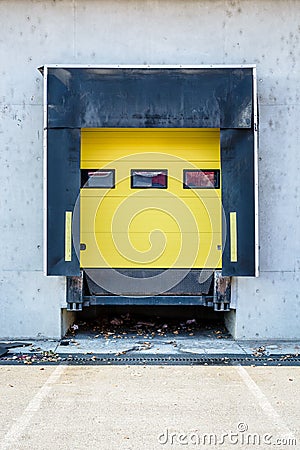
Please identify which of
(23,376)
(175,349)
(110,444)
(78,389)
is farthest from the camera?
(175,349)

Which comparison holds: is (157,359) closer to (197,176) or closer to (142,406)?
(142,406)

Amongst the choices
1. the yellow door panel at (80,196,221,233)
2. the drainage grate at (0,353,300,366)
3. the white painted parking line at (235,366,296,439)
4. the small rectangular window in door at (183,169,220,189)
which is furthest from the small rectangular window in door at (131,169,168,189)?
the white painted parking line at (235,366,296,439)

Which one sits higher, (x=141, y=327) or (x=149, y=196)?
(x=149, y=196)

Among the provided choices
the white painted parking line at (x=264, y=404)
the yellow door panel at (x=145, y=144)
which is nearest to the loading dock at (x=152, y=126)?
the yellow door panel at (x=145, y=144)

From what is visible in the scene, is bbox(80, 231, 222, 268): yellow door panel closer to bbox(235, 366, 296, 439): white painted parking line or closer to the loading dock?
the loading dock

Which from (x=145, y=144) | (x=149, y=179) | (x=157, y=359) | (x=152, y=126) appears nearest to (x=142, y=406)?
(x=157, y=359)

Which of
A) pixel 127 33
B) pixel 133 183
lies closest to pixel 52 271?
pixel 133 183

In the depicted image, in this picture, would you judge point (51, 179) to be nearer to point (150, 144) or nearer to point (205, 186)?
point (150, 144)

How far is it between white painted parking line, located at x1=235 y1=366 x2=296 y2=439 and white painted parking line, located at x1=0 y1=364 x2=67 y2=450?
76.0 inches

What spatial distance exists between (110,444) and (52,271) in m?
3.68

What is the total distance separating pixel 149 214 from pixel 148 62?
6.48ft

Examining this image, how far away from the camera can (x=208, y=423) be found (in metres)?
5.18

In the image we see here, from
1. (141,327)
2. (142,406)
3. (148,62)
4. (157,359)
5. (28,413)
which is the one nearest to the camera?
(28,413)

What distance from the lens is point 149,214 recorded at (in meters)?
8.49
